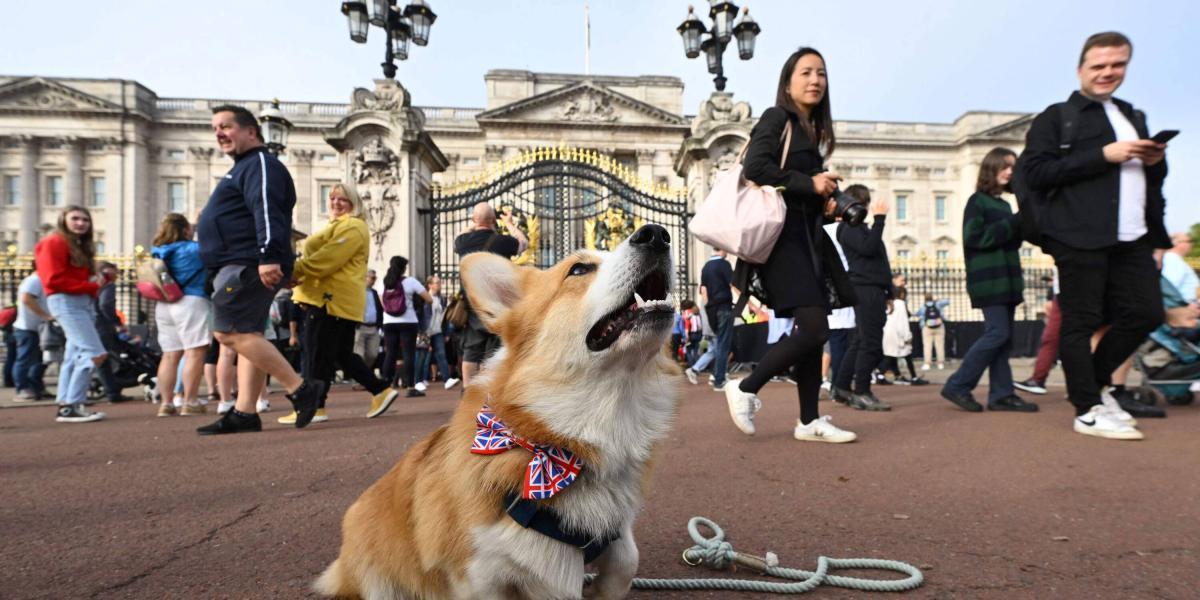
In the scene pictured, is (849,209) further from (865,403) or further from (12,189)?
(12,189)

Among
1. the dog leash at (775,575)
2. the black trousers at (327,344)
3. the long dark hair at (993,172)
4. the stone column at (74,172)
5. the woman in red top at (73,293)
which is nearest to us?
the dog leash at (775,575)

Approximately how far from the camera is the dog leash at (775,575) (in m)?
2.03

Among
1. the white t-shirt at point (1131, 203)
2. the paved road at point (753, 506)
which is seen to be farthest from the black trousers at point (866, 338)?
the white t-shirt at point (1131, 203)

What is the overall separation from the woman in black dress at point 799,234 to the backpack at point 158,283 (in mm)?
5493

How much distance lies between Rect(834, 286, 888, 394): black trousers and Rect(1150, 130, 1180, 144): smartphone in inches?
114

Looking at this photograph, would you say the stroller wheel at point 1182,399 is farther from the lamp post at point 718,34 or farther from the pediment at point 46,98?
the pediment at point 46,98

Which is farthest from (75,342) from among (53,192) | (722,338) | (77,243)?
(53,192)

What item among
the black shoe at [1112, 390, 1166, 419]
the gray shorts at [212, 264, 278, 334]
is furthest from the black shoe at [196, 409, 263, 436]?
the black shoe at [1112, 390, 1166, 419]

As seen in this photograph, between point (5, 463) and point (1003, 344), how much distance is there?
7736 millimetres

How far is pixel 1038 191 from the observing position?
443 cm

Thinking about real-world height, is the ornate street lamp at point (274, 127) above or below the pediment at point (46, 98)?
below

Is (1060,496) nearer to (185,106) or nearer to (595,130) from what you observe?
(595,130)

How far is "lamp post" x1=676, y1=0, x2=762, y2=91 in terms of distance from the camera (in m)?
12.5

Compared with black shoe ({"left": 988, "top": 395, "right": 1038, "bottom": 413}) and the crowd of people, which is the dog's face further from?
black shoe ({"left": 988, "top": 395, "right": 1038, "bottom": 413})
